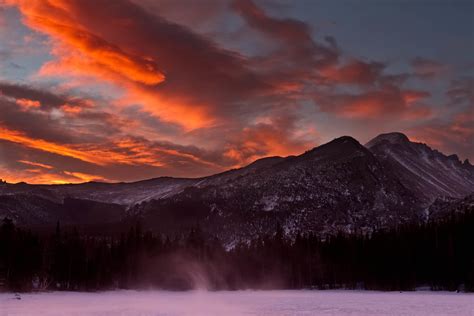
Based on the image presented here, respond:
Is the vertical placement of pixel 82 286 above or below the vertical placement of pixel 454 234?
below

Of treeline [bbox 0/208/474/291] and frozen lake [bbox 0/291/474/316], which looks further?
treeline [bbox 0/208/474/291]

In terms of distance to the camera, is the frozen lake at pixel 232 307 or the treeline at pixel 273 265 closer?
the frozen lake at pixel 232 307

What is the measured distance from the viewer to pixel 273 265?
199875 mm

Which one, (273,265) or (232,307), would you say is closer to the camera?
(232,307)

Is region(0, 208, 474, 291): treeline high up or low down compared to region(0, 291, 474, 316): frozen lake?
up

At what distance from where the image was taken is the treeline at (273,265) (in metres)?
143

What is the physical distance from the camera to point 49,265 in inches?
5910

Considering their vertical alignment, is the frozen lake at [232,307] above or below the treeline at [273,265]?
below

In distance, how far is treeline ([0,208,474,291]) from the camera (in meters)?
143

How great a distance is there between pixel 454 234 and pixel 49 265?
4451 inches

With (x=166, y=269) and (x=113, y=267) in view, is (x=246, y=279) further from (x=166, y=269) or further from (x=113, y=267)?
(x=113, y=267)

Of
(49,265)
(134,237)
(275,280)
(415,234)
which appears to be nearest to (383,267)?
(415,234)

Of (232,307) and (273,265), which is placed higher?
(273,265)

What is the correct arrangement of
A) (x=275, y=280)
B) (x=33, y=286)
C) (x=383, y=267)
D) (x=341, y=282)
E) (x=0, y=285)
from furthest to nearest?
(x=275, y=280) < (x=341, y=282) < (x=383, y=267) < (x=33, y=286) < (x=0, y=285)
